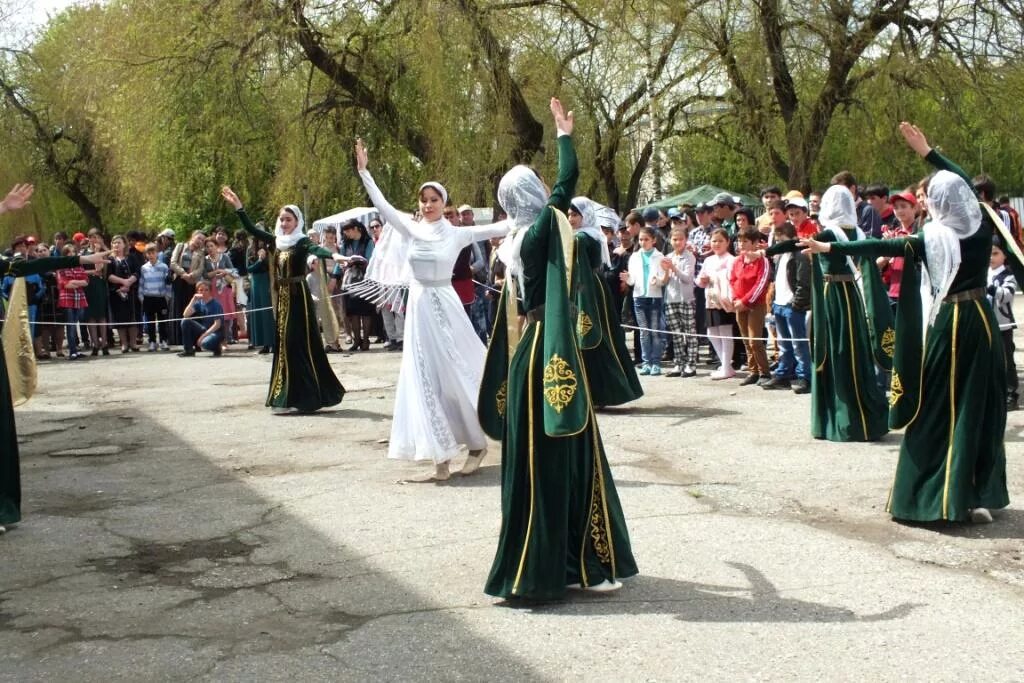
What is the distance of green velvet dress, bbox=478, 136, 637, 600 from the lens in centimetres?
Result: 561

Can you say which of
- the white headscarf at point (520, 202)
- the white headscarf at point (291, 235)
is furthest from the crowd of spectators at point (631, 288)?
the white headscarf at point (520, 202)

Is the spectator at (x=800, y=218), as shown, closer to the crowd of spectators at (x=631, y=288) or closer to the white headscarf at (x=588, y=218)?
the crowd of spectators at (x=631, y=288)

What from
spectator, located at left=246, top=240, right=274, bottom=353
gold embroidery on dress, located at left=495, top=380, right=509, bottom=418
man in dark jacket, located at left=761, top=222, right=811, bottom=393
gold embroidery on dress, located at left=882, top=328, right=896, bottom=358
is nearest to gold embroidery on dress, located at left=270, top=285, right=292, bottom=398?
man in dark jacket, located at left=761, top=222, right=811, bottom=393

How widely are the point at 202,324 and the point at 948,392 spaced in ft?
48.5

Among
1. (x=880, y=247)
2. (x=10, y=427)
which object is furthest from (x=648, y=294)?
(x=10, y=427)

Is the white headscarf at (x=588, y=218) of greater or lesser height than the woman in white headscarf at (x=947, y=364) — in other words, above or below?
above

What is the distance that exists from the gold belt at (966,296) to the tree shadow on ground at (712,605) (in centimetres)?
191

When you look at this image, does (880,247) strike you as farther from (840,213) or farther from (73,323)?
(73,323)

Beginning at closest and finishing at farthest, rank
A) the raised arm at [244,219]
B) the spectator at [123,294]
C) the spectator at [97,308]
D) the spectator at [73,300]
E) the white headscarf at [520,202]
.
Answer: the white headscarf at [520,202]
the raised arm at [244,219]
the spectator at [73,300]
the spectator at [97,308]
the spectator at [123,294]

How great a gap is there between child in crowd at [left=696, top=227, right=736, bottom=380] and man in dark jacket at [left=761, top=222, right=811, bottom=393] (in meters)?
0.93

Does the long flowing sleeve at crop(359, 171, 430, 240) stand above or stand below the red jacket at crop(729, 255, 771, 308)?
above

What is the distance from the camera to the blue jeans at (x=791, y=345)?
39.6 ft

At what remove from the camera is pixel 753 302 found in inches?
511

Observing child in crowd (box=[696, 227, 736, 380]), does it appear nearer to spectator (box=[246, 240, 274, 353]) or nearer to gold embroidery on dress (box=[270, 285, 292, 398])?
gold embroidery on dress (box=[270, 285, 292, 398])
